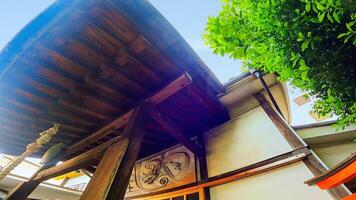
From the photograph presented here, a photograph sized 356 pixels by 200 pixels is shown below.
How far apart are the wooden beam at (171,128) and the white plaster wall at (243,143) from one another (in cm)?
32

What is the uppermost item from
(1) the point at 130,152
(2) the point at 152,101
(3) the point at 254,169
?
(2) the point at 152,101

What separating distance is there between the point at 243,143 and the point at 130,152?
8.25 feet

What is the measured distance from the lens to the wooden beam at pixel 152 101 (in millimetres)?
3081

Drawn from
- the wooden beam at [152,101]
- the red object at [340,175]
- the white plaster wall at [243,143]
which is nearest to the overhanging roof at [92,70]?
the wooden beam at [152,101]


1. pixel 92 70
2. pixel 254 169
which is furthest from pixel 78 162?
pixel 254 169

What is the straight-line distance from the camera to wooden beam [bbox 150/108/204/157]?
3627 mm

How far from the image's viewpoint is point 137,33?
2.65m

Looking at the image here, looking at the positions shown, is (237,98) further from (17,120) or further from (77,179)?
(77,179)

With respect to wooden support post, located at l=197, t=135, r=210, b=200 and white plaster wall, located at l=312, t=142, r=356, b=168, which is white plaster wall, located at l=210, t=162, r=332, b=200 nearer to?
wooden support post, located at l=197, t=135, r=210, b=200

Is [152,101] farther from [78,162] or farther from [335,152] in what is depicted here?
[335,152]

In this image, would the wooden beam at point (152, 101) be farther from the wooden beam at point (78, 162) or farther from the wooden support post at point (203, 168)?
the wooden support post at point (203, 168)

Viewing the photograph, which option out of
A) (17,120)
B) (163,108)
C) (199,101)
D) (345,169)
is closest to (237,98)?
(199,101)

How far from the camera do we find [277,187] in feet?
10.3

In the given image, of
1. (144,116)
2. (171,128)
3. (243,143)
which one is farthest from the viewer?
(243,143)
